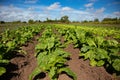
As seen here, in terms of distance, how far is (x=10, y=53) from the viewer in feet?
17.4

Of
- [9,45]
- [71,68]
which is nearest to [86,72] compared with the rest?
[71,68]

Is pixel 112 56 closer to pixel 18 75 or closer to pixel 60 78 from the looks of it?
pixel 60 78

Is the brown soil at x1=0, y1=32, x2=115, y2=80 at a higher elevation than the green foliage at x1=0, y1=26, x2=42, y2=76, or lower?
lower

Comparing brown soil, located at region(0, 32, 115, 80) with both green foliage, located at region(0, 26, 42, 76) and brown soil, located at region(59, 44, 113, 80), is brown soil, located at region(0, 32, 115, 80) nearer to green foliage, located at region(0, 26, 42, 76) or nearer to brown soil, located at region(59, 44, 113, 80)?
brown soil, located at region(59, 44, 113, 80)

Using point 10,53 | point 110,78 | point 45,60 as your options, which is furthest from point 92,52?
point 10,53

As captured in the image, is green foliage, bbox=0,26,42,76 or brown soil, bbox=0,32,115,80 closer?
brown soil, bbox=0,32,115,80

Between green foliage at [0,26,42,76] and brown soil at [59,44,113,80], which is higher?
green foliage at [0,26,42,76]

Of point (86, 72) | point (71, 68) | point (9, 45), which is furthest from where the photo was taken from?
point (9, 45)

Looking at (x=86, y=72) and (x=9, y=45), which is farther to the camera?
(x=9, y=45)

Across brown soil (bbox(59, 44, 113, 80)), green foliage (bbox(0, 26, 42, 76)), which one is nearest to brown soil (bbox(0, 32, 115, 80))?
brown soil (bbox(59, 44, 113, 80))

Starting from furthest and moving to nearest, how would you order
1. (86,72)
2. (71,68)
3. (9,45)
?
(9,45) < (71,68) < (86,72)

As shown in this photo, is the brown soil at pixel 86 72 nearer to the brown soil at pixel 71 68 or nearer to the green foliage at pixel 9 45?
the brown soil at pixel 71 68

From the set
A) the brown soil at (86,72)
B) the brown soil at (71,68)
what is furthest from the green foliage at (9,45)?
the brown soil at (86,72)

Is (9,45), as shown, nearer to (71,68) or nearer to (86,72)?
(71,68)
